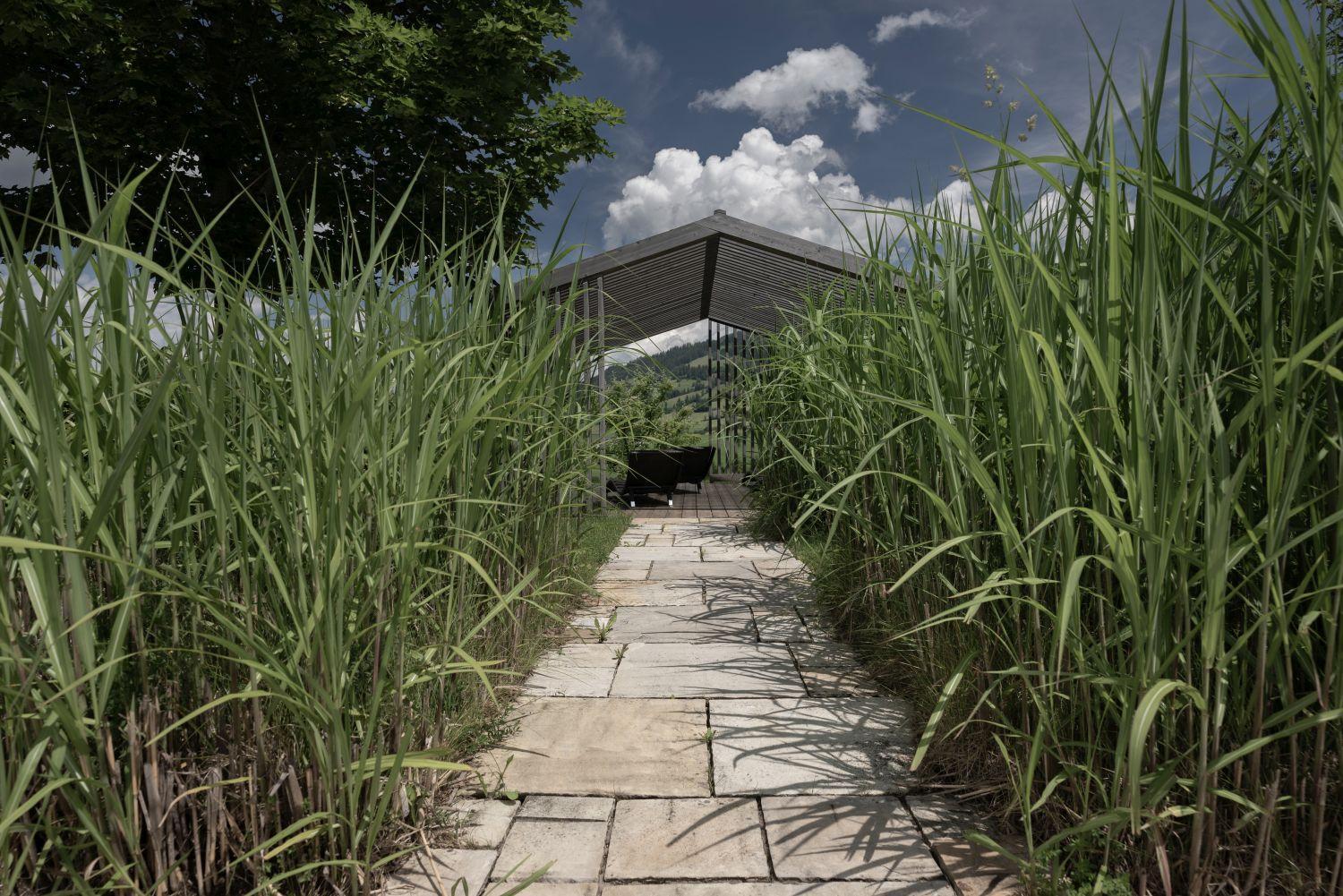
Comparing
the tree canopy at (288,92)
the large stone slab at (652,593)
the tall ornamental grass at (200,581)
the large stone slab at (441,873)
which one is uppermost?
the tree canopy at (288,92)

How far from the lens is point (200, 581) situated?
137cm

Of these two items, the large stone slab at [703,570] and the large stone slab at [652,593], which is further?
the large stone slab at [703,570]

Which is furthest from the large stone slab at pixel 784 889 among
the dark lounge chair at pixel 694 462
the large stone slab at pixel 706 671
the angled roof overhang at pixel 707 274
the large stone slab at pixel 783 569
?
the dark lounge chair at pixel 694 462

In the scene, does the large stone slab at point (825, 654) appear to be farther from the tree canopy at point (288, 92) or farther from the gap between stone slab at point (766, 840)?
the tree canopy at point (288, 92)

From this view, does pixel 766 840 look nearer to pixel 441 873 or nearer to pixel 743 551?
pixel 441 873

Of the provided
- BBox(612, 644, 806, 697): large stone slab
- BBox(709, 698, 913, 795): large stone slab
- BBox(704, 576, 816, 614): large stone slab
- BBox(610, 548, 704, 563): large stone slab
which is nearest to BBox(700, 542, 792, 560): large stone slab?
BBox(610, 548, 704, 563): large stone slab

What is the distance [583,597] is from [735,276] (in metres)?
8.02

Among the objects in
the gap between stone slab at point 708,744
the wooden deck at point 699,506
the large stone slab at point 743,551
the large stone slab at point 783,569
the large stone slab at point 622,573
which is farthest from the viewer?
the wooden deck at point 699,506

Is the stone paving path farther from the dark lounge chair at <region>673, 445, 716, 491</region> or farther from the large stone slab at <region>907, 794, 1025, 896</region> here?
the dark lounge chair at <region>673, 445, 716, 491</region>

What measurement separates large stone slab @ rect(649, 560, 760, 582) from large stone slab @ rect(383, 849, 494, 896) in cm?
287

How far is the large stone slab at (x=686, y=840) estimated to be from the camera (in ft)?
5.01

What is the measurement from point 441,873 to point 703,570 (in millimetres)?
3249

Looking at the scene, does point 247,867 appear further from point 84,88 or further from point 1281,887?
point 84,88

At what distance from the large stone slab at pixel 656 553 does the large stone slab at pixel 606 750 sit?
266 centimetres
